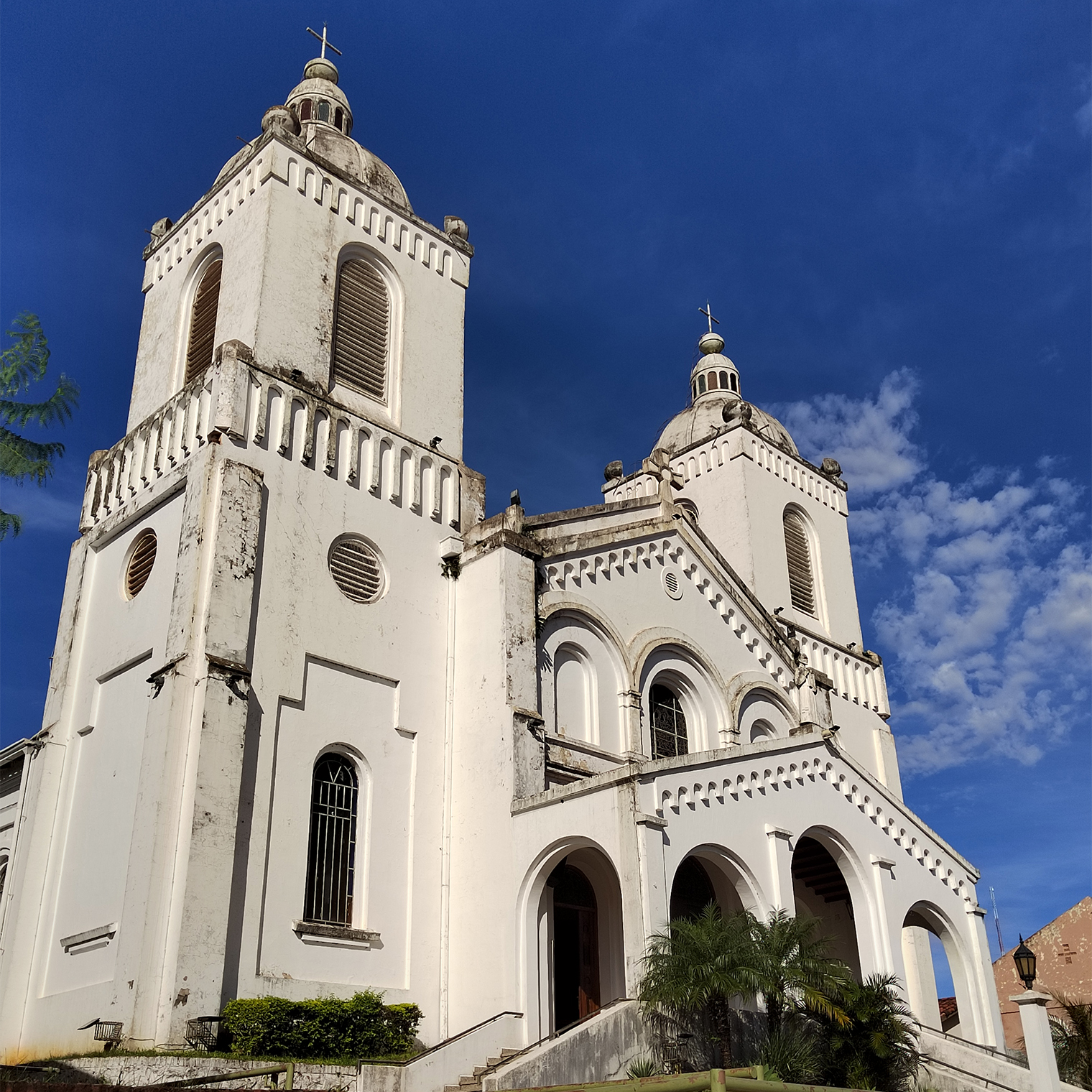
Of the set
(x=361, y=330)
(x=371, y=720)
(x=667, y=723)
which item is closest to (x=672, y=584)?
(x=667, y=723)

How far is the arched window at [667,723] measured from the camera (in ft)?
76.7

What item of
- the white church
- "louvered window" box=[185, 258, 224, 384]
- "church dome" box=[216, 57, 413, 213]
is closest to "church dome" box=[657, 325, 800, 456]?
the white church

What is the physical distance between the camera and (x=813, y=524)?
34531mm

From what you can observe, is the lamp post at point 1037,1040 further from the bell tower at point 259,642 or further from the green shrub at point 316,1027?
the green shrub at point 316,1027

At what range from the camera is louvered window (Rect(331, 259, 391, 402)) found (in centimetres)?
2306

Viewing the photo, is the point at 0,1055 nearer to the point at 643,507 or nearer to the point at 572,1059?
the point at 572,1059

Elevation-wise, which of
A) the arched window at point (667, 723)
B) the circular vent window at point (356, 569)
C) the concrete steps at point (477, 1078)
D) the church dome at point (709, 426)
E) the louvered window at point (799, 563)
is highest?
the church dome at point (709, 426)

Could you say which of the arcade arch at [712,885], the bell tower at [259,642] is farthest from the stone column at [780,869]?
the bell tower at [259,642]

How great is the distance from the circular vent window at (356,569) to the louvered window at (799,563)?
1491 cm

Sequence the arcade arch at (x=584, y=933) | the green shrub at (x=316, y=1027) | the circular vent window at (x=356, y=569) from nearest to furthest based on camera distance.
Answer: the green shrub at (x=316, y=1027) → the arcade arch at (x=584, y=933) → the circular vent window at (x=356, y=569)

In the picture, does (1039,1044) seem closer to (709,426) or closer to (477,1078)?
(477,1078)

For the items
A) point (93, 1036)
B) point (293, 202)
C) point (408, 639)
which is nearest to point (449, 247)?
point (293, 202)

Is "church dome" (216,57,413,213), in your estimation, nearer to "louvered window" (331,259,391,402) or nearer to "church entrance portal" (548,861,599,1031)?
"louvered window" (331,259,391,402)

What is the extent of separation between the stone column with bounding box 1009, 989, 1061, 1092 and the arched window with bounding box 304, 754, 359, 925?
10246 millimetres
